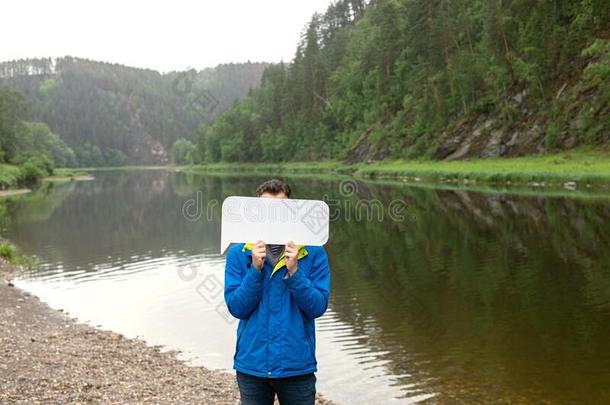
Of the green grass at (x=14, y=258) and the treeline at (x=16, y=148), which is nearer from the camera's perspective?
the green grass at (x=14, y=258)

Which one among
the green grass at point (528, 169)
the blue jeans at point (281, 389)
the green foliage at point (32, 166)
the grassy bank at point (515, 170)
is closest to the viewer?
the blue jeans at point (281, 389)

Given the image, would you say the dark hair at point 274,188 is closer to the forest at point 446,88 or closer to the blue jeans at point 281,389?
the blue jeans at point 281,389

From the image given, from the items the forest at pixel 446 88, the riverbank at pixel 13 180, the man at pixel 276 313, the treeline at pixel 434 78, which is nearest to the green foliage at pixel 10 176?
the riverbank at pixel 13 180

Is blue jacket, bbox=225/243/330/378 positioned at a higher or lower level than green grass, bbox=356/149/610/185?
higher

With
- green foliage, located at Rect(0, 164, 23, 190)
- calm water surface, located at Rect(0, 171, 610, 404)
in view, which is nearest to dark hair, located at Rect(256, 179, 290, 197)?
calm water surface, located at Rect(0, 171, 610, 404)

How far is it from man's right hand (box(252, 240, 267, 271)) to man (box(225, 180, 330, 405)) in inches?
0.9

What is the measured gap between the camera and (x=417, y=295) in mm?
19688

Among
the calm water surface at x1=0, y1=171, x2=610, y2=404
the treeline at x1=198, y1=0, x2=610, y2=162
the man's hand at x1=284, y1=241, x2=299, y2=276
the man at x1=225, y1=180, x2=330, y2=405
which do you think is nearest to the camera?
the man's hand at x1=284, y1=241, x2=299, y2=276

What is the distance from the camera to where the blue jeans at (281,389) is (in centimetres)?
536

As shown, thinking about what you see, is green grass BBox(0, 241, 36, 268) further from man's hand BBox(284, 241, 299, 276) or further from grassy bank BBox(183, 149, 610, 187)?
grassy bank BBox(183, 149, 610, 187)

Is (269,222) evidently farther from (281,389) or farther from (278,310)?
(281,389)

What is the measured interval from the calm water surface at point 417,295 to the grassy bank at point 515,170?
31.9 ft

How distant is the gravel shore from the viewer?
405 inches

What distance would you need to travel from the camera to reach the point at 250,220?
200 inches
